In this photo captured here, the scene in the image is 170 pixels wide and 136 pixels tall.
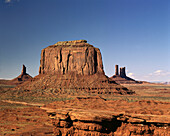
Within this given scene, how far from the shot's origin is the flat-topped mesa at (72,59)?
72000mm

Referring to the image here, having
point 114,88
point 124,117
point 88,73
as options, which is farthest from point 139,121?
point 88,73

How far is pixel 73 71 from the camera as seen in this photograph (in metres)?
72.5

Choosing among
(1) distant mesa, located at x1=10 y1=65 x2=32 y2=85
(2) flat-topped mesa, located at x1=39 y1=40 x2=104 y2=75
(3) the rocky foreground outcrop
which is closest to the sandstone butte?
(2) flat-topped mesa, located at x1=39 y1=40 x2=104 y2=75

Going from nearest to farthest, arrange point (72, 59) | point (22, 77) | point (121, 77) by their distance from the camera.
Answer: point (72, 59), point (22, 77), point (121, 77)

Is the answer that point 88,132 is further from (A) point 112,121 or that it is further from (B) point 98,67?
(B) point 98,67

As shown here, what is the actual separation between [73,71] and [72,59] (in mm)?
4605

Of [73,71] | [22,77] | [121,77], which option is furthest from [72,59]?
[121,77]

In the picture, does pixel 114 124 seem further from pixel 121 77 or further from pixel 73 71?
pixel 121 77

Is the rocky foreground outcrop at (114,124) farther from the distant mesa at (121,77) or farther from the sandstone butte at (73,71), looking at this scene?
the distant mesa at (121,77)

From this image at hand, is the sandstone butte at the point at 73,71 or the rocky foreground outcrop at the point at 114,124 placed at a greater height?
the sandstone butte at the point at 73,71

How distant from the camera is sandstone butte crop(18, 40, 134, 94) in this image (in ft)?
214

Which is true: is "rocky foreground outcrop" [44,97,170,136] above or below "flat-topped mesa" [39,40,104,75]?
below

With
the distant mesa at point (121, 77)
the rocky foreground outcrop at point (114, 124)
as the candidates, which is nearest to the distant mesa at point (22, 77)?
the distant mesa at point (121, 77)

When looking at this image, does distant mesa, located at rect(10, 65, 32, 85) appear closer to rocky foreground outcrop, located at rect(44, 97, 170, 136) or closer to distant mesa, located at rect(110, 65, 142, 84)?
distant mesa, located at rect(110, 65, 142, 84)
